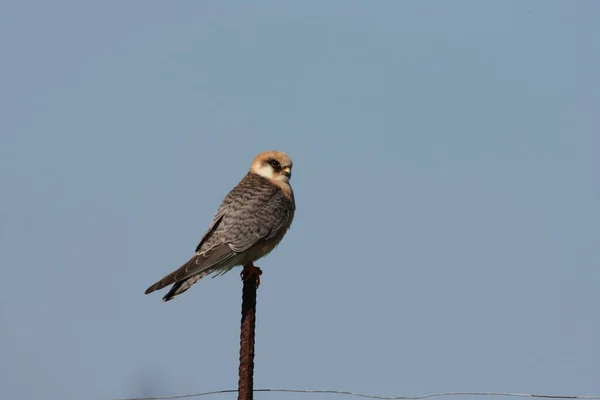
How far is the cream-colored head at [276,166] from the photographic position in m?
9.00

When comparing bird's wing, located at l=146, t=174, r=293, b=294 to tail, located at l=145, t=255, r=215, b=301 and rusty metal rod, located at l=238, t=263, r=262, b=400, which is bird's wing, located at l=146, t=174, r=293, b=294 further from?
rusty metal rod, located at l=238, t=263, r=262, b=400

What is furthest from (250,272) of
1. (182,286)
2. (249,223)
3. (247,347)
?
(247,347)

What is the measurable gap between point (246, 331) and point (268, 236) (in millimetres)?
2611

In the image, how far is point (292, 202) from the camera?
884 centimetres

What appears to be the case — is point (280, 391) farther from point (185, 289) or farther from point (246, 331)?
point (185, 289)

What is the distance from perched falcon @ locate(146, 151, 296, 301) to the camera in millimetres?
7719

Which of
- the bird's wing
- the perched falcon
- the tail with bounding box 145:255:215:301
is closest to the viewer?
the tail with bounding box 145:255:215:301

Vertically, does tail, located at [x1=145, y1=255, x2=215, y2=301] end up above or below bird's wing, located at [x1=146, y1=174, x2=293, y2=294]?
below

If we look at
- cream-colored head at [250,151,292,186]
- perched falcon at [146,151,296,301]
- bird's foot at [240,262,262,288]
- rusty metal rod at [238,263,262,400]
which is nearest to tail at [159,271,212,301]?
perched falcon at [146,151,296,301]

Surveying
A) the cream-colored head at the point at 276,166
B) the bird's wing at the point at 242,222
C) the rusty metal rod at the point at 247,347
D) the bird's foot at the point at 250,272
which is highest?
the cream-colored head at the point at 276,166

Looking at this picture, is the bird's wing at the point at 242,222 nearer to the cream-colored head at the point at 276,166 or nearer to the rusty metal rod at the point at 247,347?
the cream-colored head at the point at 276,166

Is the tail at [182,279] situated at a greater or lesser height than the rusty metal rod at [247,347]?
greater

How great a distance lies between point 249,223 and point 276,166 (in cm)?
94

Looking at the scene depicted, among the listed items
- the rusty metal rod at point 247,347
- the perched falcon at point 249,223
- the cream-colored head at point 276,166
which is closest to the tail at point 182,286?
the perched falcon at point 249,223
